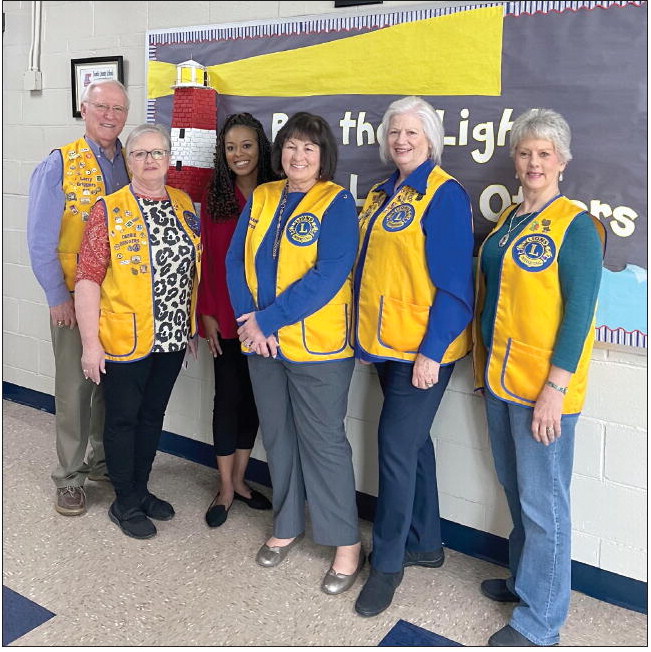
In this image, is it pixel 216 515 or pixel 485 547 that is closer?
pixel 485 547

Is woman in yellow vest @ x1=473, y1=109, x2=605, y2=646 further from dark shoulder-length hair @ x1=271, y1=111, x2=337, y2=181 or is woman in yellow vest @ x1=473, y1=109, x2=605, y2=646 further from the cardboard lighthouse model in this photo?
the cardboard lighthouse model

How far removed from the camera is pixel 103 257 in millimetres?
2301

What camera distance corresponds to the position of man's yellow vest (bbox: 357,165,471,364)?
1.94 m

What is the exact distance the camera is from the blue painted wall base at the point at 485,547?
2113mm

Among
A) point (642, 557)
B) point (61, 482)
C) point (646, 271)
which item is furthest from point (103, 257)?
point (642, 557)

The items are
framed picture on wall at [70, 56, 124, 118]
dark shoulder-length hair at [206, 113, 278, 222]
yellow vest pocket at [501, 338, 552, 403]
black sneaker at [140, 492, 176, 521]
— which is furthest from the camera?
framed picture on wall at [70, 56, 124, 118]

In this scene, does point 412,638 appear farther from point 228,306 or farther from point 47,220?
point 47,220

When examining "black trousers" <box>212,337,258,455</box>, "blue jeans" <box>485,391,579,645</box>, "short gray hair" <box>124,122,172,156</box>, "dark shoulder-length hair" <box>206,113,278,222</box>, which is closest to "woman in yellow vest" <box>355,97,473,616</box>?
"blue jeans" <box>485,391,579,645</box>

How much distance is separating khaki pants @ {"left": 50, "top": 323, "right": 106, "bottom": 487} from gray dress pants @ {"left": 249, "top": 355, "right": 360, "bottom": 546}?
85 cm

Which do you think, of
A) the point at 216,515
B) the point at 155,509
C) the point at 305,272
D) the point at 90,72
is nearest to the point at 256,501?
the point at 216,515

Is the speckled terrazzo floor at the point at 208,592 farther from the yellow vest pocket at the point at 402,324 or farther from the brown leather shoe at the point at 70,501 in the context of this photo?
the yellow vest pocket at the point at 402,324

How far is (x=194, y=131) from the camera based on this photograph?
2.73 metres

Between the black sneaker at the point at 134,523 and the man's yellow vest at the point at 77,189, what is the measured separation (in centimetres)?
100

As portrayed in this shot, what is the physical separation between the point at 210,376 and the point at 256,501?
2.12 ft
